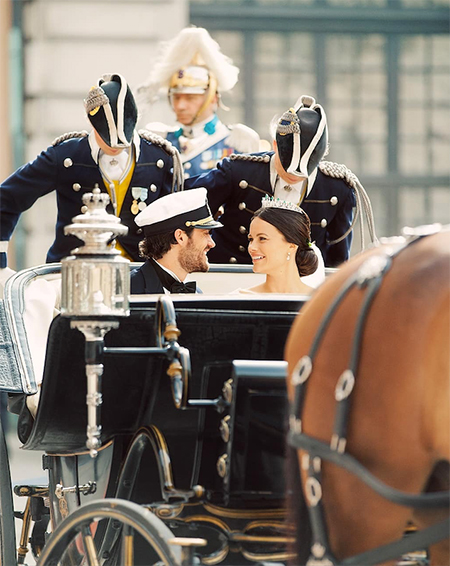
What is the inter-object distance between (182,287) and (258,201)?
3.29 feet

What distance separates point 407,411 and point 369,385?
3.6 inches

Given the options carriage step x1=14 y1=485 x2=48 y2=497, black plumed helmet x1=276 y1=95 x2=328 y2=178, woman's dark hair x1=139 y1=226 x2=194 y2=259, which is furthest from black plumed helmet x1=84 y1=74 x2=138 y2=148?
carriage step x1=14 y1=485 x2=48 y2=497

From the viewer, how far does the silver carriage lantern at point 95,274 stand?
3217mm

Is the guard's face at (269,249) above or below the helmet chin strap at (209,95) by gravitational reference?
below

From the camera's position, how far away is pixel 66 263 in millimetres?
3252

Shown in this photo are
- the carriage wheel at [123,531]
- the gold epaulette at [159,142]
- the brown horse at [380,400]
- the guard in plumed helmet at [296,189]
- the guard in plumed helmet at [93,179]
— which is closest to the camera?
the brown horse at [380,400]

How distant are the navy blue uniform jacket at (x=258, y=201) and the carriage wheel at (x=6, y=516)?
1681mm

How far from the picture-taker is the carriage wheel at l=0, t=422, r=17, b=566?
4055mm

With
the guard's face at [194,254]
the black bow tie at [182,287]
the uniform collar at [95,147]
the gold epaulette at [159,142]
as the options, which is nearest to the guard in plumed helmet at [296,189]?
the gold epaulette at [159,142]

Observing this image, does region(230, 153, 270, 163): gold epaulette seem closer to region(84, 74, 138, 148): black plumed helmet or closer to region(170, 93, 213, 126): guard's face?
region(84, 74, 138, 148): black plumed helmet

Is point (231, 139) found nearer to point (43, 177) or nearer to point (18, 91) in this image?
point (43, 177)

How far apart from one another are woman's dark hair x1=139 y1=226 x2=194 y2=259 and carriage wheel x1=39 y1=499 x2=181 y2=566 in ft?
4.57

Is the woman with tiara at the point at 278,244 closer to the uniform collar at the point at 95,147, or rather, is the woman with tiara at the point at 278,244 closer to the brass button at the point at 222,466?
the uniform collar at the point at 95,147

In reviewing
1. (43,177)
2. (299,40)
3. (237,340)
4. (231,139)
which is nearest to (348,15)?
(299,40)
